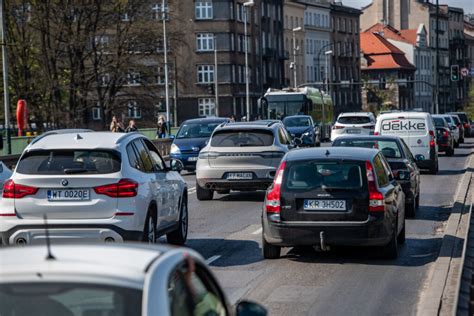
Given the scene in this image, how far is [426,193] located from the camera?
2611cm

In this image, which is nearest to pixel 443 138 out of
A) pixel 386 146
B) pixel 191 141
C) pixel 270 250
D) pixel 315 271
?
pixel 191 141

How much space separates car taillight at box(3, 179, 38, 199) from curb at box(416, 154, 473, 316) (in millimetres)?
4466

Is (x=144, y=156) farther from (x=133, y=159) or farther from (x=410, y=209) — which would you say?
(x=410, y=209)

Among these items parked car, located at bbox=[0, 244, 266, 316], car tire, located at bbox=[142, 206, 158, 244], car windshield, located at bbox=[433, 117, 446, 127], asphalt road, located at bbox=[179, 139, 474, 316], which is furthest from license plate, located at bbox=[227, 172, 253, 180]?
car windshield, located at bbox=[433, 117, 446, 127]

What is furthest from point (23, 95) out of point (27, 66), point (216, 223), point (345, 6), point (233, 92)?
point (345, 6)

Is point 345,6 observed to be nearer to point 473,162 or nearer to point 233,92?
point 233,92

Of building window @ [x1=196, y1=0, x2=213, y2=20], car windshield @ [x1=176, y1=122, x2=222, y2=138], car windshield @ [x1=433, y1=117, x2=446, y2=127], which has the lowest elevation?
car windshield @ [x1=433, y1=117, x2=446, y2=127]

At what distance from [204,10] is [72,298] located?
9476 centimetres

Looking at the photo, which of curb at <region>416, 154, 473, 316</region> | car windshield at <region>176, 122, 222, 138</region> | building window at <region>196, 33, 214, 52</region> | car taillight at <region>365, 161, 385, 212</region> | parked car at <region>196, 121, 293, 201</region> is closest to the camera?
curb at <region>416, 154, 473, 316</region>

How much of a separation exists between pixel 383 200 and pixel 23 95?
5078 cm

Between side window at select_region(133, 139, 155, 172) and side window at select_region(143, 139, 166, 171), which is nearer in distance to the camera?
side window at select_region(133, 139, 155, 172)

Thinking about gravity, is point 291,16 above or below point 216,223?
above

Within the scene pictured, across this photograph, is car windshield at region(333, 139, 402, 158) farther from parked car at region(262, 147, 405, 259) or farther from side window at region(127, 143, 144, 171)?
side window at region(127, 143, 144, 171)

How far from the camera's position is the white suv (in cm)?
1311
